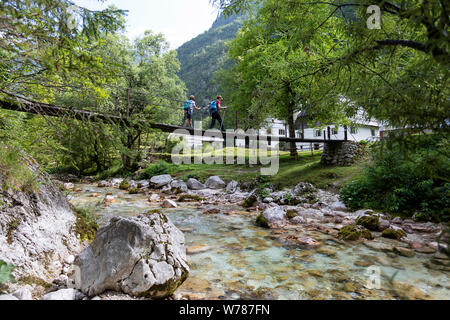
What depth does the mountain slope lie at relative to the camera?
88688mm

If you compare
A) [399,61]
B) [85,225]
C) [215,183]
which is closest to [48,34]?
[85,225]

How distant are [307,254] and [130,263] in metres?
3.31

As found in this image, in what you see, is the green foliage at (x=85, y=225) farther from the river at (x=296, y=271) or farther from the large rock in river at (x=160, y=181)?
the large rock in river at (x=160, y=181)

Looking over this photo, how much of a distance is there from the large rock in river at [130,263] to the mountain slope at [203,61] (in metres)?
77.7

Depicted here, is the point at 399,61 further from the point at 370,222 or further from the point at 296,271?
the point at 370,222

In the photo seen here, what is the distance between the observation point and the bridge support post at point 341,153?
12.1 meters

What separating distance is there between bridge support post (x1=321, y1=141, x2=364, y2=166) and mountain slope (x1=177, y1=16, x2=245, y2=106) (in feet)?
227

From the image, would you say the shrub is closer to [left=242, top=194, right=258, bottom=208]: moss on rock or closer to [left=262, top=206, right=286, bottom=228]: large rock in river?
[left=242, top=194, right=258, bottom=208]: moss on rock

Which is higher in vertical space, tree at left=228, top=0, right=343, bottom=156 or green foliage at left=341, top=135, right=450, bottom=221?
tree at left=228, top=0, right=343, bottom=156

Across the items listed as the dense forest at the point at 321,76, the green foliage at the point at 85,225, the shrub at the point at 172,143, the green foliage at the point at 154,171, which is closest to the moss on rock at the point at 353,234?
the dense forest at the point at 321,76

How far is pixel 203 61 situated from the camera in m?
102

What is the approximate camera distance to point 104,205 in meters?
9.28

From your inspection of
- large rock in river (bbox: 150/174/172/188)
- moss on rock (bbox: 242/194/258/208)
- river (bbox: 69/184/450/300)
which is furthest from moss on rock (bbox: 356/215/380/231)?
large rock in river (bbox: 150/174/172/188)

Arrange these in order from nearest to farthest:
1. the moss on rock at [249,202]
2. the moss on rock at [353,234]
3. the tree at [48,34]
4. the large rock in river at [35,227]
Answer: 1. the tree at [48,34]
2. the large rock in river at [35,227]
3. the moss on rock at [353,234]
4. the moss on rock at [249,202]
